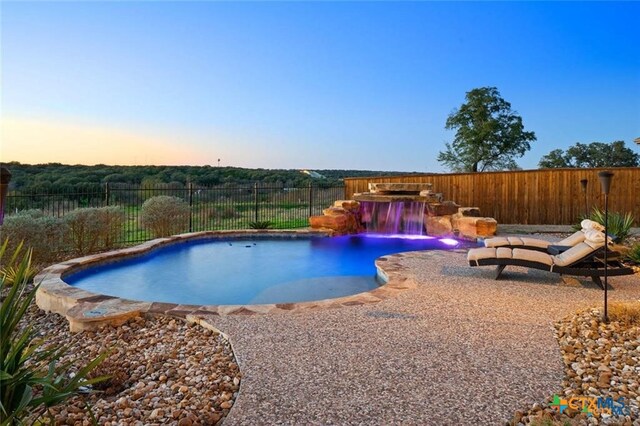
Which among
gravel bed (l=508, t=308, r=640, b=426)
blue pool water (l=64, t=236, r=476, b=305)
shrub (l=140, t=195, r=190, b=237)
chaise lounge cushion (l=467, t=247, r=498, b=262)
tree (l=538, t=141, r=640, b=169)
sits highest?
tree (l=538, t=141, r=640, b=169)

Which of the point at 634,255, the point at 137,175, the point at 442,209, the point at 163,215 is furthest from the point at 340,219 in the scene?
the point at 137,175

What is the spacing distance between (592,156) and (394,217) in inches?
898

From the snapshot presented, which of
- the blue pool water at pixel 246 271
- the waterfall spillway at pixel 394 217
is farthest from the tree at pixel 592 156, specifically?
the blue pool water at pixel 246 271

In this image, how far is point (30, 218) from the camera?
24.8ft

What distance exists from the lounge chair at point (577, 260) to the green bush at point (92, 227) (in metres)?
7.56

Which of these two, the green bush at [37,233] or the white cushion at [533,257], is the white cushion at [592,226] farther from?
the green bush at [37,233]

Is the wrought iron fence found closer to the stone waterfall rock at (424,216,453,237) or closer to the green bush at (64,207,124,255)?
the green bush at (64,207,124,255)

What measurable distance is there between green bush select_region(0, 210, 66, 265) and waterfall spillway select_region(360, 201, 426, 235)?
7971 millimetres

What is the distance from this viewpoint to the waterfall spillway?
12461mm

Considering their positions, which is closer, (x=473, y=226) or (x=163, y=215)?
(x=163, y=215)

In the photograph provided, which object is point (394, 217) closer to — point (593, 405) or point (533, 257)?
point (533, 257)

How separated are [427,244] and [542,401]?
8.22m

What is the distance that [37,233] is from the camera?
7602 millimetres

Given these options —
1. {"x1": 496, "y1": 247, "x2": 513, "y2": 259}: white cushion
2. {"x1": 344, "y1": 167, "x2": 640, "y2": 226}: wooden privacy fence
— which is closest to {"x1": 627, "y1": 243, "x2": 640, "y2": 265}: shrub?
{"x1": 496, "y1": 247, "x2": 513, "y2": 259}: white cushion
